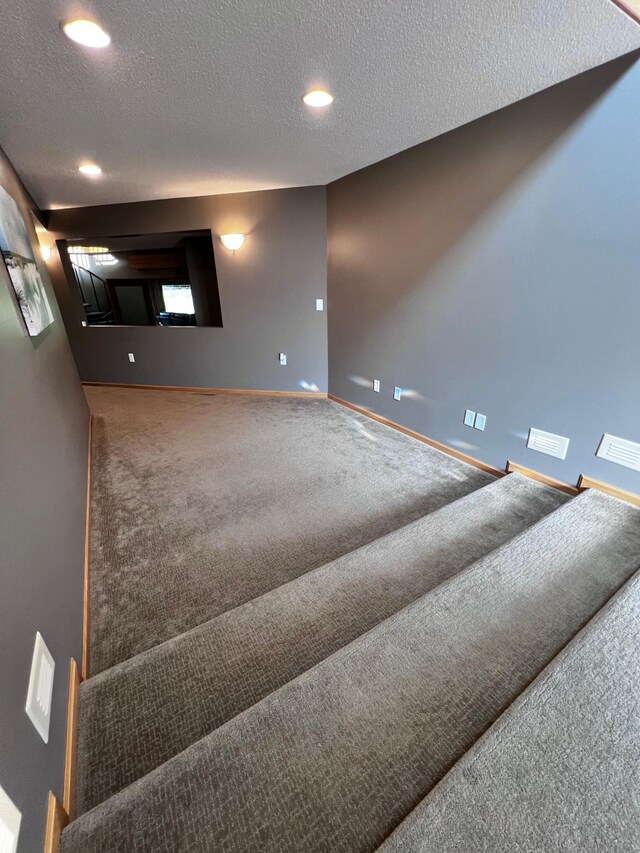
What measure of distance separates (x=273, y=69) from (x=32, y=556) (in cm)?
220

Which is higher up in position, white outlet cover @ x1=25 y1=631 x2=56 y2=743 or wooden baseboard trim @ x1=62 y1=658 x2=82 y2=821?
white outlet cover @ x1=25 y1=631 x2=56 y2=743

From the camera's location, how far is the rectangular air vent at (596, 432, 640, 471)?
1.79m

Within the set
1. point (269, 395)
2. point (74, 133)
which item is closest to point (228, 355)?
point (269, 395)

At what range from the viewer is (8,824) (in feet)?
1.95

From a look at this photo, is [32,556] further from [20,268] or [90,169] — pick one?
[90,169]

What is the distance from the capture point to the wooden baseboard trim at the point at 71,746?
2.87 feet

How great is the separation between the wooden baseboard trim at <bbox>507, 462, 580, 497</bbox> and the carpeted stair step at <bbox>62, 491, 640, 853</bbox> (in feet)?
2.87

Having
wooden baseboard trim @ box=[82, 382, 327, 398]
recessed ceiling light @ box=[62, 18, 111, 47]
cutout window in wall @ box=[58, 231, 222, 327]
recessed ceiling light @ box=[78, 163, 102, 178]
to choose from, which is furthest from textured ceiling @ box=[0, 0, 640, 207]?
wooden baseboard trim @ box=[82, 382, 327, 398]

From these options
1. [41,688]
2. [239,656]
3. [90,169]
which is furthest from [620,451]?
[90,169]

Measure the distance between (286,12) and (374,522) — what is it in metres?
2.31

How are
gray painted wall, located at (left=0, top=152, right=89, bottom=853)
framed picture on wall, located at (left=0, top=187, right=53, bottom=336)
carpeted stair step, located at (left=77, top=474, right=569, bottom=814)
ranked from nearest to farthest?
1. gray painted wall, located at (left=0, top=152, right=89, bottom=853)
2. carpeted stair step, located at (left=77, top=474, right=569, bottom=814)
3. framed picture on wall, located at (left=0, top=187, right=53, bottom=336)

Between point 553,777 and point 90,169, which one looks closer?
point 553,777

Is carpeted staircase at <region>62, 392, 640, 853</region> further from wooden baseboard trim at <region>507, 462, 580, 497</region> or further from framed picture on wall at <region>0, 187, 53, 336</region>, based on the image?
framed picture on wall at <region>0, 187, 53, 336</region>

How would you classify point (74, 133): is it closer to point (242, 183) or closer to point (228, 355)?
point (242, 183)
